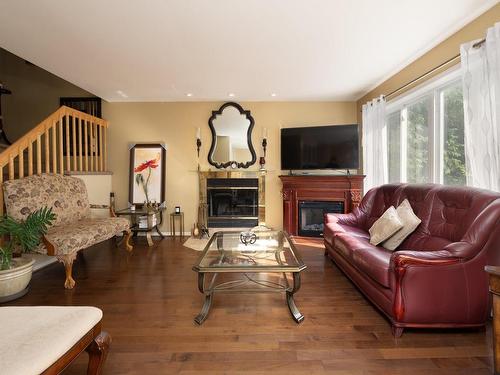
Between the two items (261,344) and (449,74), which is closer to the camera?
(261,344)

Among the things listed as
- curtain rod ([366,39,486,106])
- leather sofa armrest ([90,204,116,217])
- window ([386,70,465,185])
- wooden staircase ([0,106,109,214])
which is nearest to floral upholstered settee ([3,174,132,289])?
leather sofa armrest ([90,204,116,217])

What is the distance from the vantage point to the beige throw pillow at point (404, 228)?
229 cm

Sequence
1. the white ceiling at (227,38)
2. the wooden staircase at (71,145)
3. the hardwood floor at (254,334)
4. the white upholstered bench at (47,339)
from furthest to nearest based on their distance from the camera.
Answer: the wooden staircase at (71,145), the white ceiling at (227,38), the hardwood floor at (254,334), the white upholstered bench at (47,339)

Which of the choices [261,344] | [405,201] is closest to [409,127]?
[405,201]

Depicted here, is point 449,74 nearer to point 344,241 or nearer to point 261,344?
point 344,241

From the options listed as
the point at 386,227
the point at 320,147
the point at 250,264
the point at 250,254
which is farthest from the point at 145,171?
the point at 386,227

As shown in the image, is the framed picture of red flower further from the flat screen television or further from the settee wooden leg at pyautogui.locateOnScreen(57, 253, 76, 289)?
the flat screen television

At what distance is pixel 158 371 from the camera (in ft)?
4.66

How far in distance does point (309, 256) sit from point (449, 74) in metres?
2.58

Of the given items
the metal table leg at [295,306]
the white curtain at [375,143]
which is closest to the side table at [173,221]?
the metal table leg at [295,306]

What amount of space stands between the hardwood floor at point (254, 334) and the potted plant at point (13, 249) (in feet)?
0.43

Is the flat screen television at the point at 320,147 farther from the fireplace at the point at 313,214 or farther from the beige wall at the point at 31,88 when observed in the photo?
the beige wall at the point at 31,88

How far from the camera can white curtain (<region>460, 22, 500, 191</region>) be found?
1.89 meters

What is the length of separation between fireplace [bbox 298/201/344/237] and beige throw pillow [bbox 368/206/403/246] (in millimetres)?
1724
